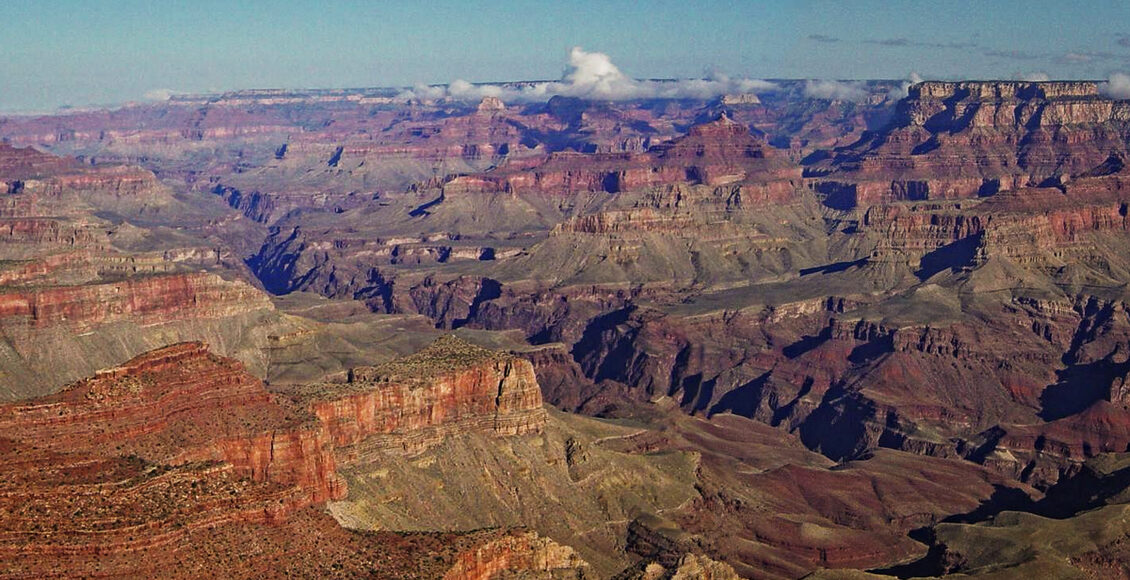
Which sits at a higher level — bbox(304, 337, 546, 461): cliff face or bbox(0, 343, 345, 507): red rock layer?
bbox(0, 343, 345, 507): red rock layer

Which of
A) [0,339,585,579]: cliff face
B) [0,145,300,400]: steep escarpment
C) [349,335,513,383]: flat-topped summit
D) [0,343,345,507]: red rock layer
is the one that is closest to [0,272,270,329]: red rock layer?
[0,145,300,400]: steep escarpment

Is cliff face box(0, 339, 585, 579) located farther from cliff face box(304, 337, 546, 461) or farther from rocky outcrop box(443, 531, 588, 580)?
cliff face box(304, 337, 546, 461)

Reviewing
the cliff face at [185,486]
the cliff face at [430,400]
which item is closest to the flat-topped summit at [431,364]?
the cliff face at [430,400]

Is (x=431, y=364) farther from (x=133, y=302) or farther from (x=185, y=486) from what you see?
(x=133, y=302)

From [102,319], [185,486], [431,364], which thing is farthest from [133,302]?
[185,486]

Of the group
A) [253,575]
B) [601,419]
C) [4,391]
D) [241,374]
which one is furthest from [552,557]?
[4,391]

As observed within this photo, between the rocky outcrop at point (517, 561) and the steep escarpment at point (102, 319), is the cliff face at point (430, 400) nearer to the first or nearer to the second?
the rocky outcrop at point (517, 561)

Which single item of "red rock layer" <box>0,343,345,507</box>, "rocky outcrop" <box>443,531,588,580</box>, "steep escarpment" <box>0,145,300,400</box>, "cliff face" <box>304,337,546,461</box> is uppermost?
"red rock layer" <box>0,343,345,507</box>

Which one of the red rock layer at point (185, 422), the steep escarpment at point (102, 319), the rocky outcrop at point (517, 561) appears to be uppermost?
the red rock layer at point (185, 422)

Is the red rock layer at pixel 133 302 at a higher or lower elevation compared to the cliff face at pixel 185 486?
lower

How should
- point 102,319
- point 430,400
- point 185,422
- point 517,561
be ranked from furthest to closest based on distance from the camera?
1. point 102,319
2. point 430,400
3. point 185,422
4. point 517,561
